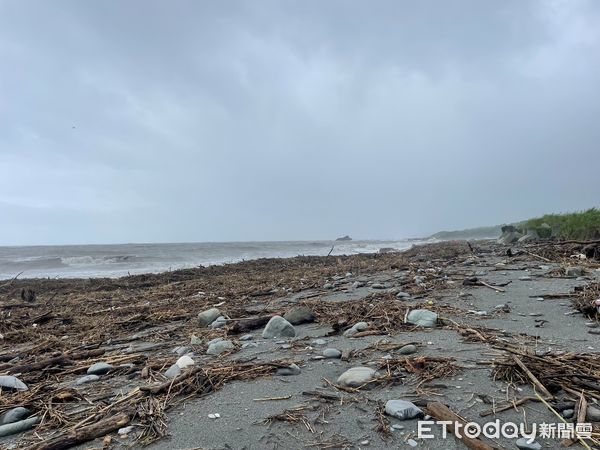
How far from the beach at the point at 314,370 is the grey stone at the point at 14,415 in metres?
0.10

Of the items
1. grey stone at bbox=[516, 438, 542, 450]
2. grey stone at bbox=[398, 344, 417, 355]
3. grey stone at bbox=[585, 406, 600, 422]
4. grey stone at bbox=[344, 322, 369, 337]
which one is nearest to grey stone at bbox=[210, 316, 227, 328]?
grey stone at bbox=[344, 322, 369, 337]

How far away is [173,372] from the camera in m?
2.72

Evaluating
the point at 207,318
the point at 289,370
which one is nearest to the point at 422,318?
the point at 289,370

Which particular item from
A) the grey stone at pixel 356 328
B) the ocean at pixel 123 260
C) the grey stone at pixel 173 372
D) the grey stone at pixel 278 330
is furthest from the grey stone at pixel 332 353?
the ocean at pixel 123 260

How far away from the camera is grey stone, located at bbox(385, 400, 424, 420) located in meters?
1.85

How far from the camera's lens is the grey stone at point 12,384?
8.77 feet

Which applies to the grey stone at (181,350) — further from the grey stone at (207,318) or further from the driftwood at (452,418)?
the driftwood at (452,418)

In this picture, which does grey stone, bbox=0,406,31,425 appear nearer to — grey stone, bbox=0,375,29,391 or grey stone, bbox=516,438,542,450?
grey stone, bbox=0,375,29,391

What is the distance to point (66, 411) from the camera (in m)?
2.26

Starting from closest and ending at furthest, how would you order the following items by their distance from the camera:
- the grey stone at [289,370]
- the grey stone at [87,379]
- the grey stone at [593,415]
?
the grey stone at [593,415] → the grey stone at [289,370] → the grey stone at [87,379]

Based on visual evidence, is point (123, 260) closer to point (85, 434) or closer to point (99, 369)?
point (99, 369)

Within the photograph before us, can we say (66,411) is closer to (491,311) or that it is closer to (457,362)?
(457,362)

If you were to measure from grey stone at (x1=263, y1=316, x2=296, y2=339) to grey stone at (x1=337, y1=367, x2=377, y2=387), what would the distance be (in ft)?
4.38

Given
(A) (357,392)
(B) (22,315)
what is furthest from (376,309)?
(B) (22,315)
